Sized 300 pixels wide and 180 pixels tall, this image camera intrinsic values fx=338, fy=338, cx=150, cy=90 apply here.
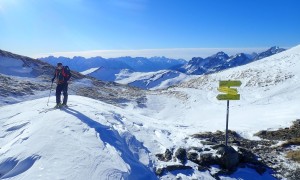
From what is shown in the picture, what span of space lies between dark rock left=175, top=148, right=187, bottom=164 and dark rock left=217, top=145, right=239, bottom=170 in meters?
1.53

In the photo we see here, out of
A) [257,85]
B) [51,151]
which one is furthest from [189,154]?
[257,85]

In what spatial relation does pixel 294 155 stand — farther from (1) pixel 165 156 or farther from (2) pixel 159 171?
(2) pixel 159 171

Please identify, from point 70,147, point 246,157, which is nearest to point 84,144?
point 70,147

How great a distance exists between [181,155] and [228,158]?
81.3 inches

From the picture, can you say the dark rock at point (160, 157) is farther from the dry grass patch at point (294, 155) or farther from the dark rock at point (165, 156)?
the dry grass patch at point (294, 155)

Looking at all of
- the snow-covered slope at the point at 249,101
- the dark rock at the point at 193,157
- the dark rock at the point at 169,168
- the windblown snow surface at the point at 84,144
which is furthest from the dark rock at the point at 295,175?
the snow-covered slope at the point at 249,101

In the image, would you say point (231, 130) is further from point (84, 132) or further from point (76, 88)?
point (76, 88)

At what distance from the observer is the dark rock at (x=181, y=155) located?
14953 millimetres

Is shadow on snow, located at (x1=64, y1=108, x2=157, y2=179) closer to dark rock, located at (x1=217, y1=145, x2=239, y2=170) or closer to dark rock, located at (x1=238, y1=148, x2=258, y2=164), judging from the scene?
dark rock, located at (x1=217, y1=145, x2=239, y2=170)

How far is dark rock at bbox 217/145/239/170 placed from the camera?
48.6 ft

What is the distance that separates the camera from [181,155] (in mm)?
15219

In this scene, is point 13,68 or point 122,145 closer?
point 122,145

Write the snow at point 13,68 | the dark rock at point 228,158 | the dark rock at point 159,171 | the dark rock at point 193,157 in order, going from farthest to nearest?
the snow at point 13,68
the dark rock at point 193,157
the dark rock at point 228,158
the dark rock at point 159,171

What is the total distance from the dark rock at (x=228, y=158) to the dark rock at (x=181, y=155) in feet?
5.03
